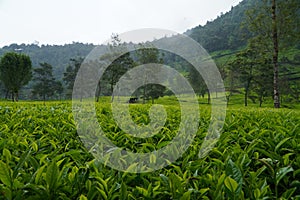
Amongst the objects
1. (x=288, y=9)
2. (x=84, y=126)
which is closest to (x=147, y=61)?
(x=288, y=9)

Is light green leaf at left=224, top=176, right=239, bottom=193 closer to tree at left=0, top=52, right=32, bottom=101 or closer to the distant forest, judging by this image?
the distant forest

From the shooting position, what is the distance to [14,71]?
43438 millimetres

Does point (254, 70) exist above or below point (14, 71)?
above

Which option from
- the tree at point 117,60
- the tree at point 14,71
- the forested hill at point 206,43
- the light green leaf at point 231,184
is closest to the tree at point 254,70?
the tree at point 117,60

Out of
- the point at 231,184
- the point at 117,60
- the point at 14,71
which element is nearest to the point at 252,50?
the point at 117,60

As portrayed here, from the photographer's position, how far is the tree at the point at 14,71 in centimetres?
4294

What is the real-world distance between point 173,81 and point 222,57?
35543 millimetres

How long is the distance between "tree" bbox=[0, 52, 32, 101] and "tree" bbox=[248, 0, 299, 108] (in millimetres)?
38856

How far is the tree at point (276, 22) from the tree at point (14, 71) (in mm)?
38856

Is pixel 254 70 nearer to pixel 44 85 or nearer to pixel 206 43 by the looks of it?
pixel 44 85

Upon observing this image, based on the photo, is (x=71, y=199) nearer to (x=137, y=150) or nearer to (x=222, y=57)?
(x=137, y=150)

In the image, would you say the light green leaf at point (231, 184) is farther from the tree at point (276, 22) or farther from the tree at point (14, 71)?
the tree at point (14, 71)

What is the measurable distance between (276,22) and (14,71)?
4122 cm

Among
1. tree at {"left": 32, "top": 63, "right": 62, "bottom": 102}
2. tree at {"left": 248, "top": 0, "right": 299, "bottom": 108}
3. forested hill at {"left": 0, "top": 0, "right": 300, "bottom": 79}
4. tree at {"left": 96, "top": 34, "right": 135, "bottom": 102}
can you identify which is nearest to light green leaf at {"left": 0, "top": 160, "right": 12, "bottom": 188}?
tree at {"left": 248, "top": 0, "right": 299, "bottom": 108}
